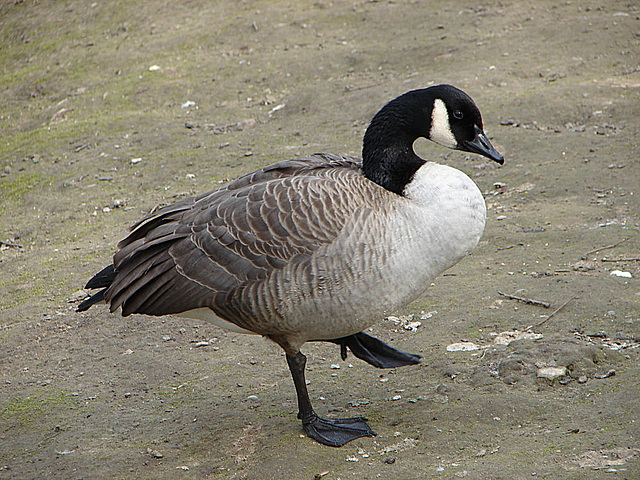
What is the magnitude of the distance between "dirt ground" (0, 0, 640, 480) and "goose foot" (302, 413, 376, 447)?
0.06m

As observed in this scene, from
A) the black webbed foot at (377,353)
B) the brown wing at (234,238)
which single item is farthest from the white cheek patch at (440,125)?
the black webbed foot at (377,353)

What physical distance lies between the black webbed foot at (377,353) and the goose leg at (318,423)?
43 centimetres

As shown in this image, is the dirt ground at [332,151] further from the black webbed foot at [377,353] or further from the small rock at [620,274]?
the black webbed foot at [377,353]

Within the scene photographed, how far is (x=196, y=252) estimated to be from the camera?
3.86 meters

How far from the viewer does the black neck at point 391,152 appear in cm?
390

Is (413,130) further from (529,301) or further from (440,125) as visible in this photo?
(529,301)

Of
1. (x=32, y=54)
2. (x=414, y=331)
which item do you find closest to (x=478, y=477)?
(x=414, y=331)

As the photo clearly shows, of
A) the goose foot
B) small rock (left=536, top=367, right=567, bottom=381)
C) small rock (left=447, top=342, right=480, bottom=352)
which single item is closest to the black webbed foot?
small rock (left=447, top=342, right=480, bottom=352)

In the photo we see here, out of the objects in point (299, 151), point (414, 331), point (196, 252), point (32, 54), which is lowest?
point (414, 331)

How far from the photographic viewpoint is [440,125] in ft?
13.1

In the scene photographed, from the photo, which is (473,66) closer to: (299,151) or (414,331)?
(299,151)

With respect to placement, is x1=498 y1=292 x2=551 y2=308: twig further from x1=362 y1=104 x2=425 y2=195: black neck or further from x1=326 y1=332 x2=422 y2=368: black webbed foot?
x1=362 y1=104 x2=425 y2=195: black neck

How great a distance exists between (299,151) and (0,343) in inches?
143

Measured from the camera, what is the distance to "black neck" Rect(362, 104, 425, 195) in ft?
12.8
